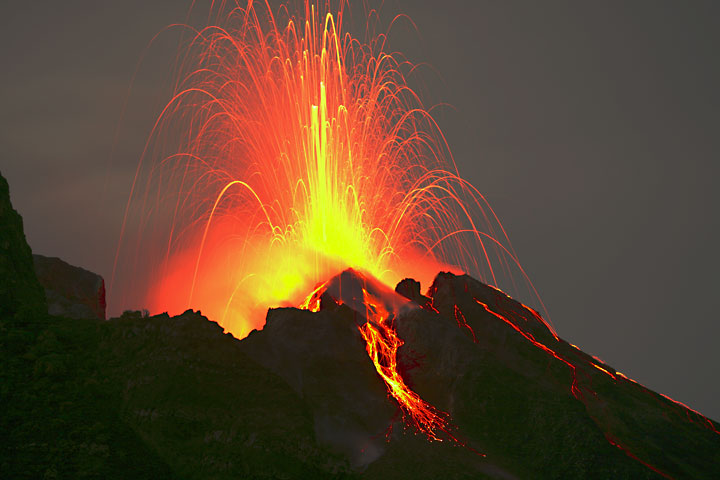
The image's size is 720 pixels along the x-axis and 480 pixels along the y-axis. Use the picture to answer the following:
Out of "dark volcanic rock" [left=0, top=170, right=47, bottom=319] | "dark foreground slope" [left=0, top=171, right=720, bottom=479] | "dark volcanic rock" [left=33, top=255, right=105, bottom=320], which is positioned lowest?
"dark foreground slope" [left=0, top=171, right=720, bottom=479]

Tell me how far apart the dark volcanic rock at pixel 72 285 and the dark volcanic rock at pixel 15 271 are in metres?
12.6

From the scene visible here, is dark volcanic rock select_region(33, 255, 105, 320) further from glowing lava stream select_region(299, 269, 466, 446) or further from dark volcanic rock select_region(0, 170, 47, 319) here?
glowing lava stream select_region(299, 269, 466, 446)

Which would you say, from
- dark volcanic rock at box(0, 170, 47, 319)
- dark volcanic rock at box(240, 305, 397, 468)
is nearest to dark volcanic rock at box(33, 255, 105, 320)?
dark volcanic rock at box(0, 170, 47, 319)

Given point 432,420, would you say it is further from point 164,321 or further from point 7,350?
point 7,350

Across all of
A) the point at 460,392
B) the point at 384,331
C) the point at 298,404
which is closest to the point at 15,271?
the point at 298,404

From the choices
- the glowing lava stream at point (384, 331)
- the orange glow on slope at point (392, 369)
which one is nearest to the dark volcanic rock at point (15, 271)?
the glowing lava stream at point (384, 331)

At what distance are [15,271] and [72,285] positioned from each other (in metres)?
21.6

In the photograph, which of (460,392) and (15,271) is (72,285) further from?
(460,392)

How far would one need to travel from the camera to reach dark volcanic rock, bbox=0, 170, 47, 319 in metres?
39.7

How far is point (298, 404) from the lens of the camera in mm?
42375

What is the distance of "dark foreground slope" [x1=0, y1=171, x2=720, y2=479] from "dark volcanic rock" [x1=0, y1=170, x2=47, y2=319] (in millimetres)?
135

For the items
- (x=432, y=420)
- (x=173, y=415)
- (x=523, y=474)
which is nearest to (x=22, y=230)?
(x=173, y=415)

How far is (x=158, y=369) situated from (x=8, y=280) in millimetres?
11908

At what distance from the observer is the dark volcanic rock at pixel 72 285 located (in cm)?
5647
